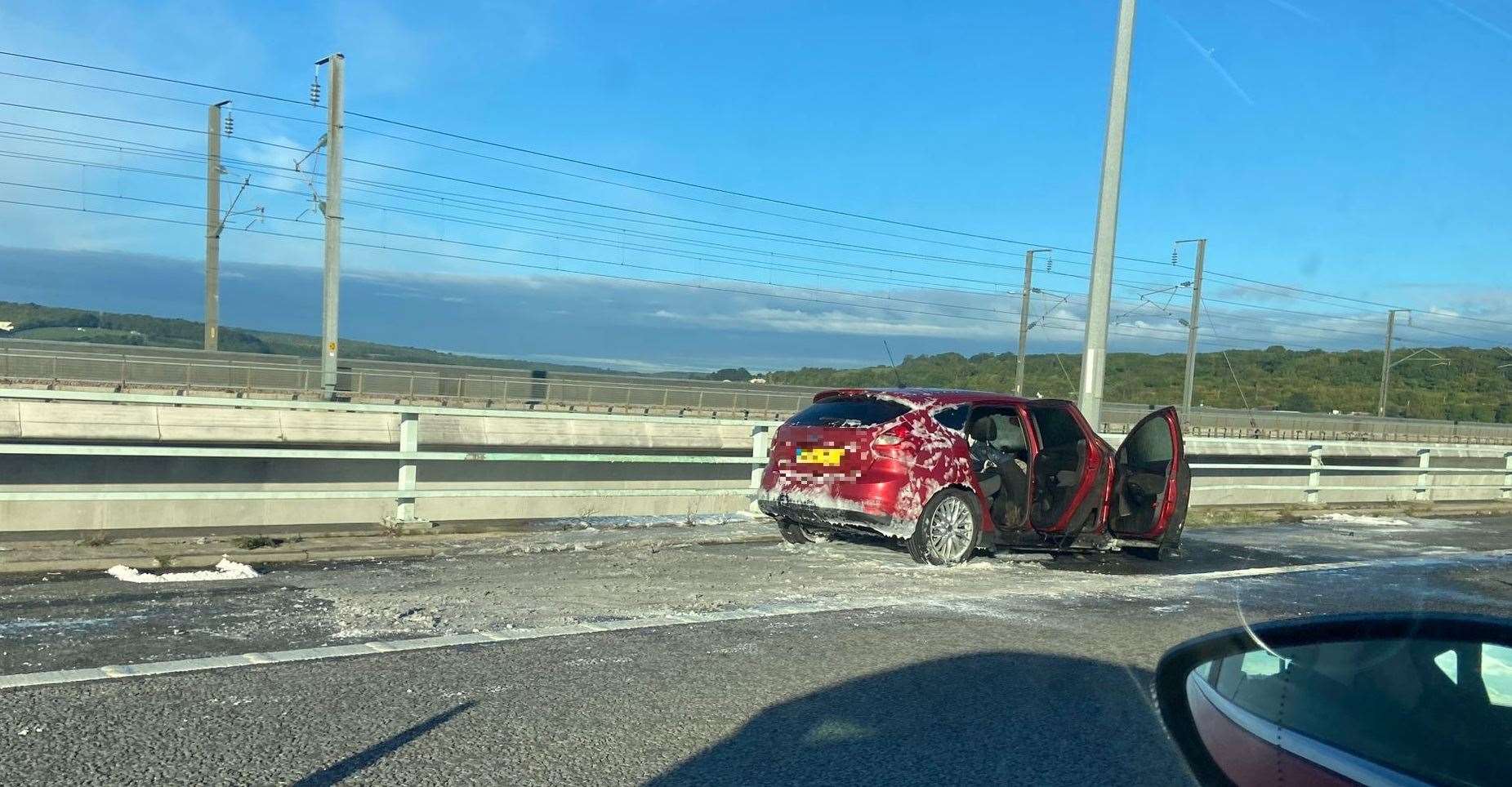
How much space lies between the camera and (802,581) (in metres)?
8.86

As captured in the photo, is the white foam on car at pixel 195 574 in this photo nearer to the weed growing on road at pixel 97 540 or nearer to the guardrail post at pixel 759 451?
the weed growing on road at pixel 97 540

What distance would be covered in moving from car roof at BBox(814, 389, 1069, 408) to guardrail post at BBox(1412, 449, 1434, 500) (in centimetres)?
1147

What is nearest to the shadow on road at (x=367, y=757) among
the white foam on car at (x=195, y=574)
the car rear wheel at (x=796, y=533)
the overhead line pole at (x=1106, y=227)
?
the white foam on car at (x=195, y=574)

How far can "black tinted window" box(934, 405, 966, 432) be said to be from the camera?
9938 mm

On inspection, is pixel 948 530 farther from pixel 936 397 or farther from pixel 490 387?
pixel 490 387

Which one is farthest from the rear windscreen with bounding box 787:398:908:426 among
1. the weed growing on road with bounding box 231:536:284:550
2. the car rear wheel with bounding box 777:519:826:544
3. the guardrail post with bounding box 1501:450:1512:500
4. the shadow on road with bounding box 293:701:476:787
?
the guardrail post with bounding box 1501:450:1512:500

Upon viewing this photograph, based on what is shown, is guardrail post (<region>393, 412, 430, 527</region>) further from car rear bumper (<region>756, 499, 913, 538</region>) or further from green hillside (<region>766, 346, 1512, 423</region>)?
green hillside (<region>766, 346, 1512, 423</region>)

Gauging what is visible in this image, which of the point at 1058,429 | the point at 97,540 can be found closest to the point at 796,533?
the point at 1058,429

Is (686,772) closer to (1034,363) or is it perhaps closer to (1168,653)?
(1168,653)

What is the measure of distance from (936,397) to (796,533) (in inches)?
74.9

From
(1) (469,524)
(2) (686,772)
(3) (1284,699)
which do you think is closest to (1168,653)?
(3) (1284,699)

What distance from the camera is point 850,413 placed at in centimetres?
1010

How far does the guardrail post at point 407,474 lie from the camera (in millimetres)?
10320

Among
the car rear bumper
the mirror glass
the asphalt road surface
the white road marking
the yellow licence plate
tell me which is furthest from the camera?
the yellow licence plate
